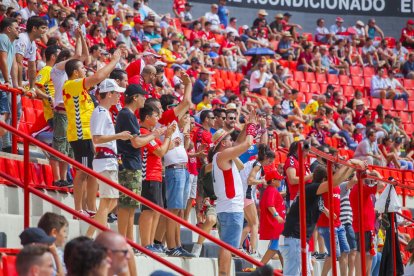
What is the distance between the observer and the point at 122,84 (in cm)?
1155

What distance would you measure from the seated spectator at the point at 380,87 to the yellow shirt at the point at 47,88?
611 inches

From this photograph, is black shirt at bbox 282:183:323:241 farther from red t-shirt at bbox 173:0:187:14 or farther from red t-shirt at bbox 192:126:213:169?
red t-shirt at bbox 173:0:187:14

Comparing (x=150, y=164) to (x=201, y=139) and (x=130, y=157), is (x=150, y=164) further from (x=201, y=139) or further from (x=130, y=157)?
(x=201, y=139)

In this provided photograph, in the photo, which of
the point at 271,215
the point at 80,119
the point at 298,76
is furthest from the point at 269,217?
the point at 298,76

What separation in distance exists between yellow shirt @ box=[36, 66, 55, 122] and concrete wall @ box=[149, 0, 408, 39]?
1535 cm

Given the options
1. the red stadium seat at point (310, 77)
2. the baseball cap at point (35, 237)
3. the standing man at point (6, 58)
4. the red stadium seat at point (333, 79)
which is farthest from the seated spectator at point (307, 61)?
the baseball cap at point (35, 237)

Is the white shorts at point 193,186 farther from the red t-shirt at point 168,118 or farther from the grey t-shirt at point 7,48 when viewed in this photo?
the grey t-shirt at point 7,48

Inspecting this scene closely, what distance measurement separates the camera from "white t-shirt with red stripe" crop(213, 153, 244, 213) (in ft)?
34.3

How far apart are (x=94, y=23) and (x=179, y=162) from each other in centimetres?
806

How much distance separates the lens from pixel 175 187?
10.8 meters

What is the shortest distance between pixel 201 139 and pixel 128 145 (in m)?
3.10

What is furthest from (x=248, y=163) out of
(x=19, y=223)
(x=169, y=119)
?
(x=19, y=223)

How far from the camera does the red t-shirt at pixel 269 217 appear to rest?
12.1 metres

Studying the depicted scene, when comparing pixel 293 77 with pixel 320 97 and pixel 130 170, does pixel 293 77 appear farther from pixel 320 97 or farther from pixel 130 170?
pixel 130 170
